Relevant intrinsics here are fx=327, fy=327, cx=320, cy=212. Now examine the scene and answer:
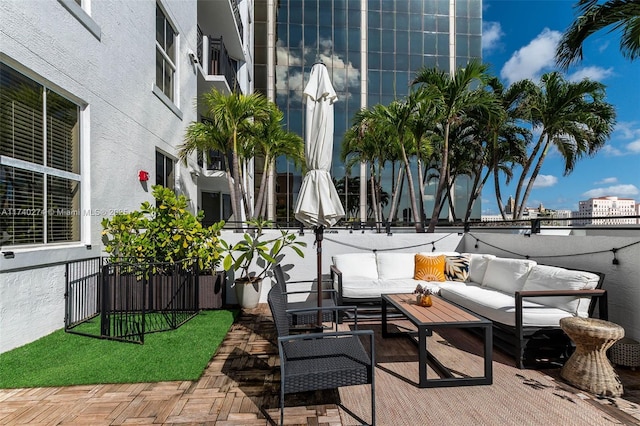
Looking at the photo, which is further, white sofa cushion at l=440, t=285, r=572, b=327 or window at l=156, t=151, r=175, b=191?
window at l=156, t=151, r=175, b=191

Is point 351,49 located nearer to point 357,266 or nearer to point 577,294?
point 357,266

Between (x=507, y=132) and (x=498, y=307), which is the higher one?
(x=507, y=132)

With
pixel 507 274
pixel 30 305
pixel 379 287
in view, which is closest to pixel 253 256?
pixel 379 287

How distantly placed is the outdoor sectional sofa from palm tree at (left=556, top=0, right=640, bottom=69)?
3.58 metres

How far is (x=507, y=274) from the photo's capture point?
4.87 meters

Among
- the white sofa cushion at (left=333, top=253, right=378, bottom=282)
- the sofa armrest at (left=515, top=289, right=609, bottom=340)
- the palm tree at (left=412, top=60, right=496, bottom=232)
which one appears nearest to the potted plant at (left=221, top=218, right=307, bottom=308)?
→ the white sofa cushion at (left=333, top=253, right=378, bottom=282)

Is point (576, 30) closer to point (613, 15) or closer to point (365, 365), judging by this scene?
point (613, 15)

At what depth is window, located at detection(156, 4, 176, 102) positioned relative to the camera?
762cm

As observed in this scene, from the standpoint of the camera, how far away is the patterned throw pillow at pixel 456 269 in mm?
5812

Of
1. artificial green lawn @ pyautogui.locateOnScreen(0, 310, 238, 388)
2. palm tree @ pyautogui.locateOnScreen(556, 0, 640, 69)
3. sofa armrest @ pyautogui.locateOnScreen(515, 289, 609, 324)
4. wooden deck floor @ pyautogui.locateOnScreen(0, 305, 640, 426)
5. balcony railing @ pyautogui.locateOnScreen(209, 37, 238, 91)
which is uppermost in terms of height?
balcony railing @ pyautogui.locateOnScreen(209, 37, 238, 91)

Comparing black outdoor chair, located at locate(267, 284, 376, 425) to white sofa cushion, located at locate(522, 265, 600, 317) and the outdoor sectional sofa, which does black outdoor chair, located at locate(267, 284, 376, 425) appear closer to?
the outdoor sectional sofa

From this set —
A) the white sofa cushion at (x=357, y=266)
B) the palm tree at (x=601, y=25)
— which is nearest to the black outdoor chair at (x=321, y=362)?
the white sofa cushion at (x=357, y=266)

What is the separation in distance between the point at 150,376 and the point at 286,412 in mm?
1564

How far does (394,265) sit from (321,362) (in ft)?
12.1
